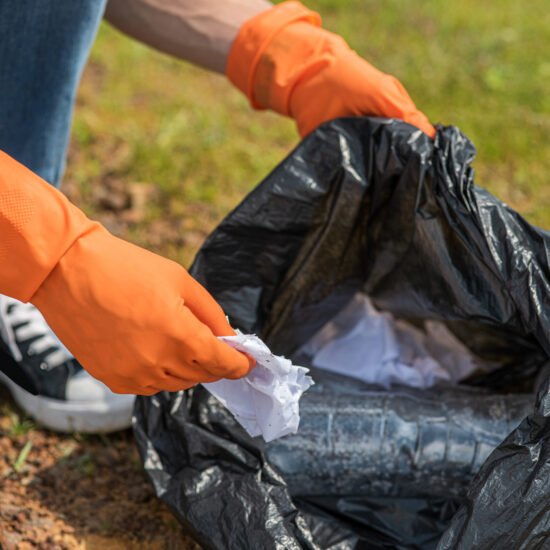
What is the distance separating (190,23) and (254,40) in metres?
0.17

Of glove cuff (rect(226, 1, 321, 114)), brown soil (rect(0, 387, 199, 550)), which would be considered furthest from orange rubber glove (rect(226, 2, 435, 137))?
brown soil (rect(0, 387, 199, 550))

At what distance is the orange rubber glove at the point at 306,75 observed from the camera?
60.8 inches

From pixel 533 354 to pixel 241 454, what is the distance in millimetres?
639

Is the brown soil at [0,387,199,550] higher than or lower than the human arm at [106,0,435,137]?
lower

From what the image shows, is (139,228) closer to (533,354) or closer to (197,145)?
(197,145)

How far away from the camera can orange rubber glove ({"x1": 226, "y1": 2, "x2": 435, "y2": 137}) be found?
1.54 m

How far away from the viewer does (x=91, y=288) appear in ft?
3.68

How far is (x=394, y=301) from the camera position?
5.41 ft

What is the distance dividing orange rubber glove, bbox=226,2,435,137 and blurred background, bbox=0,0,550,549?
24.3 inches

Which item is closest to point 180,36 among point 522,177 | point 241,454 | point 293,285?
point 293,285

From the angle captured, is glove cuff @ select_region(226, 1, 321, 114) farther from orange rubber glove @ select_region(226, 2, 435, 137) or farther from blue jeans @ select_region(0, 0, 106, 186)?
blue jeans @ select_region(0, 0, 106, 186)

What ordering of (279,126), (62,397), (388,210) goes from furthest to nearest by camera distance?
(279,126)
(62,397)
(388,210)

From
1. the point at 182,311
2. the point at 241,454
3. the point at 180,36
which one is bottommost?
the point at 241,454

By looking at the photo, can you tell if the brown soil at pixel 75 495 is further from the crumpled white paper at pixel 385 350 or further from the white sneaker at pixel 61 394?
the crumpled white paper at pixel 385 350
